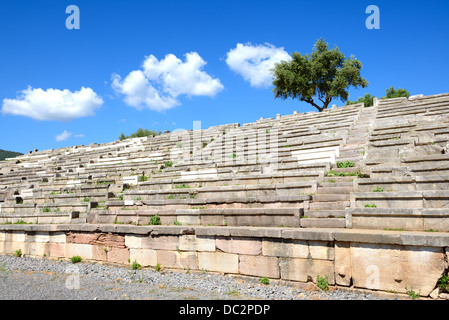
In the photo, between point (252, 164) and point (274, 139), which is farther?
point (274, 139)

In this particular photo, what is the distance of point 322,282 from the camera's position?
5.78m

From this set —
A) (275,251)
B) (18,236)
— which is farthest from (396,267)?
(18,236)

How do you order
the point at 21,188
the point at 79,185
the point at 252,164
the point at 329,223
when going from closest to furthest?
the point at 329,223, the point at 252,164, the point at 79,185, the point at 21,188

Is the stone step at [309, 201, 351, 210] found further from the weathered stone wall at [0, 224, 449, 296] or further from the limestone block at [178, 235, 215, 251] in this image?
the limestone block at [178, 235, 215, 251]

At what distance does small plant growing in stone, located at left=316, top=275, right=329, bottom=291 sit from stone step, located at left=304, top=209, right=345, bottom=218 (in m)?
1.39

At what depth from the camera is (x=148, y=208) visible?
9414 mm

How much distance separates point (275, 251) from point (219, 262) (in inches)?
54.9

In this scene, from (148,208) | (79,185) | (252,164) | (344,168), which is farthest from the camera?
(79,185)

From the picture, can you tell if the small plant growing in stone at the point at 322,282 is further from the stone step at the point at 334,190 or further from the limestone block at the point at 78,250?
the limestone block at the point at 78,250

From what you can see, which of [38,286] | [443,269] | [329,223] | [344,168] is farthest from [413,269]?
[38,286]

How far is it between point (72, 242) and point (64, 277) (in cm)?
189

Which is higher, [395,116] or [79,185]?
[395,116]

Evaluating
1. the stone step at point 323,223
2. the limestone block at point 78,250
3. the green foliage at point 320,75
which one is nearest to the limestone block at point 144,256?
the limestone block at point 78,250
